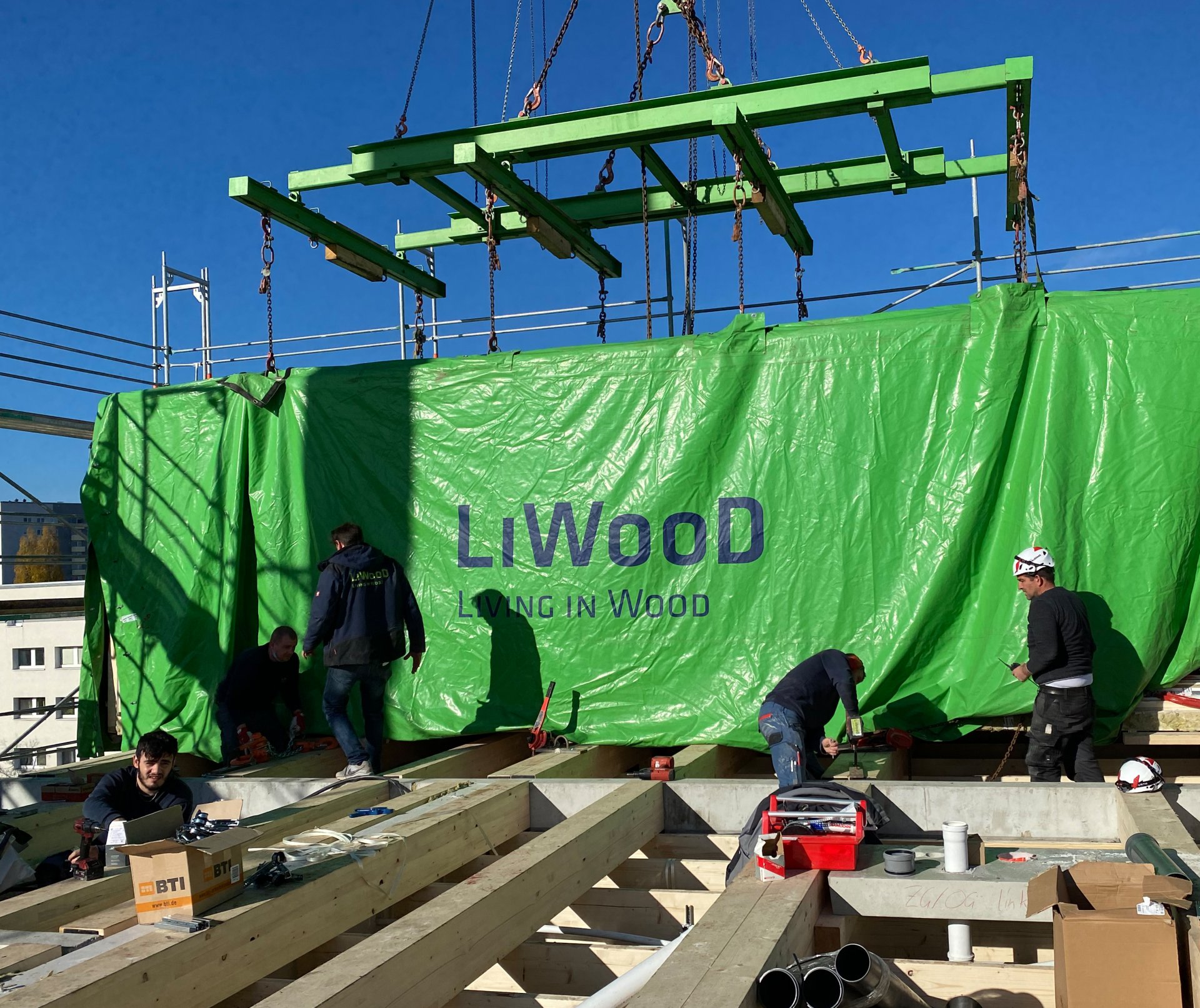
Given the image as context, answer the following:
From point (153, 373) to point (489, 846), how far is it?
8.04 metres

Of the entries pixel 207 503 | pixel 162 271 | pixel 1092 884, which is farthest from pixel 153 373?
pixel 1092 884

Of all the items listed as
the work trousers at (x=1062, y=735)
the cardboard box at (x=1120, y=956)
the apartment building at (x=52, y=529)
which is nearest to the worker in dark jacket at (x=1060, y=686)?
the work trousers at (x=1062, y=735)

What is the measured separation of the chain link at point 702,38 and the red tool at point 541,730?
392cm

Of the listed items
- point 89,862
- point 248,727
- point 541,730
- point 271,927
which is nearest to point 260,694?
point 248,727

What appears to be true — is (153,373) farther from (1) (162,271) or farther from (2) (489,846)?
(2) (489,846)

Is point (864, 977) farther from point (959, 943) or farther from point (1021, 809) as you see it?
point (1021, 809)

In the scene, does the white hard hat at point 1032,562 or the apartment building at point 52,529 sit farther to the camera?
the apartment building at point 52,529

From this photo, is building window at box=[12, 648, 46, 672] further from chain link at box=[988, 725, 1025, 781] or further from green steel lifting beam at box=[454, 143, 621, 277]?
chain link at box=[988, 725, 1025, 781]

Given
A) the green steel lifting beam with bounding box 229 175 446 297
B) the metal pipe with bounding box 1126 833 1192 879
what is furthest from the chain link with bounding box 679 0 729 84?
the metal pipe with bounding box 1126 833 1192 879

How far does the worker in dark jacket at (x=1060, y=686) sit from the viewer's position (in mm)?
5699

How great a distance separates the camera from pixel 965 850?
150 inches

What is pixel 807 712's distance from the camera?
5609mm

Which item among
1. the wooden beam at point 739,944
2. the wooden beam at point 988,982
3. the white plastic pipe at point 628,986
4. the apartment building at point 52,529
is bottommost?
the wooden beam at point 988,982

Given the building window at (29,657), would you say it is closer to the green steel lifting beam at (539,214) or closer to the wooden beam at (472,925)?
the green steel lifting beam at (539,214)
